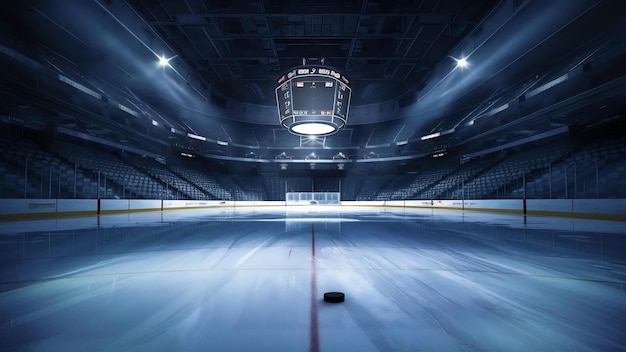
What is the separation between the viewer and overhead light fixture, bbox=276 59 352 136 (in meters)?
13.9

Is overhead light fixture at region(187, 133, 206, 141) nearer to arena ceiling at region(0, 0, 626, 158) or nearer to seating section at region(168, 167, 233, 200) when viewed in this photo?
arena ceiling at region(0, 0, 626, 158)

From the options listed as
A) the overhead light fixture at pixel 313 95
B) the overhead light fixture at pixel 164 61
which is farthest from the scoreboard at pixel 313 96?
the overhead light fixture at pixel 164 61

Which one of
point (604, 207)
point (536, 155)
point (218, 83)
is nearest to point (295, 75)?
point (218, 83)

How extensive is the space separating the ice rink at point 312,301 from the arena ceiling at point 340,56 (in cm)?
1033

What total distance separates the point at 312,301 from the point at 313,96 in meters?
14.0

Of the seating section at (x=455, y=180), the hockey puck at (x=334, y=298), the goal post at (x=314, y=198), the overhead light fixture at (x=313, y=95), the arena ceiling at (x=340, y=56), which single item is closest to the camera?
the hockey puck at (x=334, y=298)

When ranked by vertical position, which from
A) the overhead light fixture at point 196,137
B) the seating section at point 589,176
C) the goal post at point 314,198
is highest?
the overhead light fixture at point 196,137

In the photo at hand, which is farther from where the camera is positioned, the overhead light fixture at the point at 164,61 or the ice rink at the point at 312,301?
the overhead light fixture at the point at 164,61

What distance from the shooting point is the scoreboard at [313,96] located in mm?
13938

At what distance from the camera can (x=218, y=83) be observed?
20.0 meters

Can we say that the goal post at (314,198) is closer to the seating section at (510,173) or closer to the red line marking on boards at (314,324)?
the seating section at (510,173)

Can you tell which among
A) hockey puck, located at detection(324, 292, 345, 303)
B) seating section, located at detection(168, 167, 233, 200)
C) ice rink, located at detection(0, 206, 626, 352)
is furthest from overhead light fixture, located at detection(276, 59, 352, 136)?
seating section, located at detection(168, 167, 233, 200)

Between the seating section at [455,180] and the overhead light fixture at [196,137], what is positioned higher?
the overhead light fixture at [196,137]

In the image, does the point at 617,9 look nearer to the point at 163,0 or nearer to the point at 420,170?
the point at 163,0
